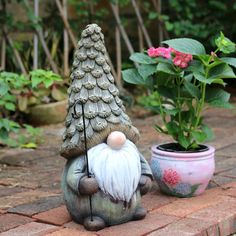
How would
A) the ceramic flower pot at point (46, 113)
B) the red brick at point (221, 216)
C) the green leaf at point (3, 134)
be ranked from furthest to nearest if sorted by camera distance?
1. the ceramic flower pot at point (46, 113)
2. the green leaf at point (3, 134)
3. the red brick at point (221, 216)

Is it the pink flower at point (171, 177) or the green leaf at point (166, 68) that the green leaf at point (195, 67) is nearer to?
the green leaf at point (166, 68)

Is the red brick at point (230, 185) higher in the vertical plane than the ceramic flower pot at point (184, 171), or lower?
lower

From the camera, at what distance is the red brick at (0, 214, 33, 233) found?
332 cm

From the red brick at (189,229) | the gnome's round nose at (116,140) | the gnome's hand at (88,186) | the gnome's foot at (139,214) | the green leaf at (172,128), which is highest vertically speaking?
the gnome's round nose at (116,140)

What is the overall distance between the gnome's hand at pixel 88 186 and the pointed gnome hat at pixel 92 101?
0.17m

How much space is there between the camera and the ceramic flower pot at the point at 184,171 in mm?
3686

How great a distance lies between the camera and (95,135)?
3172 mm

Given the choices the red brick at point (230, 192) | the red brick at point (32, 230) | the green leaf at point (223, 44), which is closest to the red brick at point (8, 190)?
the red brick at point (32, 230)

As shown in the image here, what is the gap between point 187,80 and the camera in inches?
149

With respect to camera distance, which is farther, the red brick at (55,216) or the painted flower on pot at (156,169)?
the painted flower on pot at (156,169)

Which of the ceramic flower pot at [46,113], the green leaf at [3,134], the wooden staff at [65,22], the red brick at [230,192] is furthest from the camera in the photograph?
the wooden staff at [65,22]

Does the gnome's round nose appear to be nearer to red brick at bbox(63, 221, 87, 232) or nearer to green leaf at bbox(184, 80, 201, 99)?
red brick at bbox(63, 221, 87, 232)

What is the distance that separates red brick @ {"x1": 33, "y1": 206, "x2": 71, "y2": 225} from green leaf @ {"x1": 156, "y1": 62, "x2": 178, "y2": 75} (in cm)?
98

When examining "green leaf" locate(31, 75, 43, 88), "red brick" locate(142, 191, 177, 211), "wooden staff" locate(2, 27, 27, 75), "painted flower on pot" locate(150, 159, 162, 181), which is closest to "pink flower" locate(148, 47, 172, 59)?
"painted flower on pot" locate(150, 159, 162, 181)
